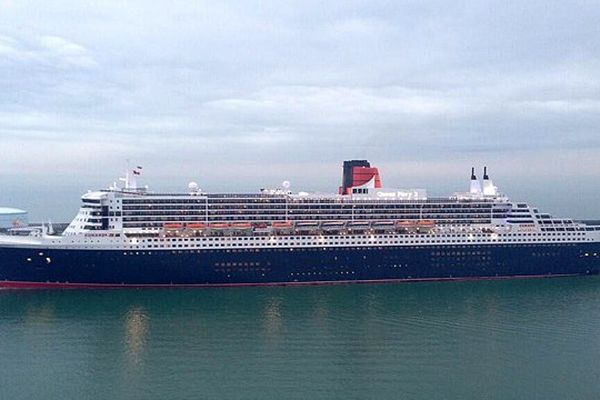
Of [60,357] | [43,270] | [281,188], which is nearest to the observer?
[60,357]

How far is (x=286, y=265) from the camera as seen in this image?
35.9 meters

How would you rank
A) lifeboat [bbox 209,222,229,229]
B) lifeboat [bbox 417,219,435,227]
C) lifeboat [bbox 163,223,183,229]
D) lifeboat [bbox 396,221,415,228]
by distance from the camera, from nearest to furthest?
lifeboat [bbox 163,223,183,229] < lifeboat [bbox 209,222,229,229] < lifeboat [bbox 396,221,415,228] < lifeboat [bbox 417,219,435,227]

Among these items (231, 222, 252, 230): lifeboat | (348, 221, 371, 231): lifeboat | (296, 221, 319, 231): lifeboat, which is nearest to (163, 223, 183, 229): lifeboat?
(231, 222, 252, 230): lifeboat

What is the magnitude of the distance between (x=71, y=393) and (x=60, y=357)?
3753 mm

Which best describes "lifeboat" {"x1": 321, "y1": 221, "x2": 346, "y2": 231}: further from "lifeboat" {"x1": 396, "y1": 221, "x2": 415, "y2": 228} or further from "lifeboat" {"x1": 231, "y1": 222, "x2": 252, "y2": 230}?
"lifeboat" {"x1": 231, "y1": 222, "x2": 252, "y2": 230}

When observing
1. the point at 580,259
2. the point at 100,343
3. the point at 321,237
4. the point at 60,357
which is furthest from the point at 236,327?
the point at 580,259

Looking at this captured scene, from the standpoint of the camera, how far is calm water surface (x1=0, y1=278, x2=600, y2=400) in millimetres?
20656

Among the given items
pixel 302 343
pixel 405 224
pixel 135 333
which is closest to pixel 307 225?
pixel 405 224

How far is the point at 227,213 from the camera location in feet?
121

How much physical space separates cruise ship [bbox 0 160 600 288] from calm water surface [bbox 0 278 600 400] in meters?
1.40

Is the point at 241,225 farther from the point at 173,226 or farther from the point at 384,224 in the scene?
the point at 384,224

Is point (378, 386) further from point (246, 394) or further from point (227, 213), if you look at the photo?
point (227, 213)

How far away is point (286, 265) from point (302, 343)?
11.1 meters

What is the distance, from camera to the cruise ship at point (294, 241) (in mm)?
33781
